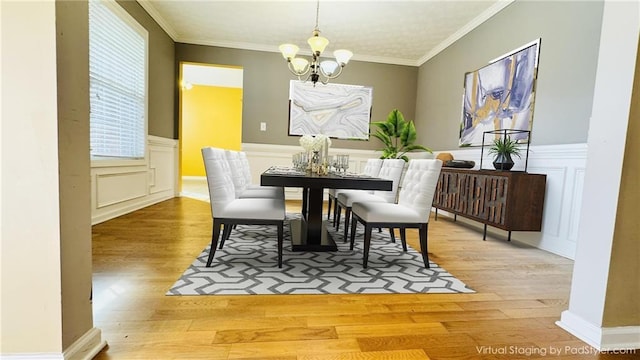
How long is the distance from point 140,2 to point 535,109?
446 centimetres

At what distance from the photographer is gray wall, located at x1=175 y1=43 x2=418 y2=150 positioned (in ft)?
16.0

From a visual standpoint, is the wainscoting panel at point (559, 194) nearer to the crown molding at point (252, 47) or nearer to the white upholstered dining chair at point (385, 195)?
the white upholstered dining chair at point (385, 195)

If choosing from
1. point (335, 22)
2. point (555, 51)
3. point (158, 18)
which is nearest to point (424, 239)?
point (555, 51)

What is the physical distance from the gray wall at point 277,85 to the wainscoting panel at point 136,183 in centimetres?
94

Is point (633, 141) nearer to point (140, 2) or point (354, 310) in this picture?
point (354, 310)

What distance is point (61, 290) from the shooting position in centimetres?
93

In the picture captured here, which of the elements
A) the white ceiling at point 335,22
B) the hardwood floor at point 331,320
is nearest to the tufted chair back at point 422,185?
the hardwood floor at point 331,320

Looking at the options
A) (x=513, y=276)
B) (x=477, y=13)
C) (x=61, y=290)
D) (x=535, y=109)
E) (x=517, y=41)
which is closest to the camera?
(x=61, y=290)

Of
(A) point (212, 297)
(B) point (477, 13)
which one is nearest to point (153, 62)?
(A) point (212, 297)

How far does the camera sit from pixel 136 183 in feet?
12.1

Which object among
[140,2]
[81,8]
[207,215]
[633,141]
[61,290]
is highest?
[140,2]

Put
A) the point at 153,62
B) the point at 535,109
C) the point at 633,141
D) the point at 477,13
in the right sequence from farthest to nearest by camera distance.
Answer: the point at 153,62 → the point at 477,13 → the point at 535,109 → the point at 633,141

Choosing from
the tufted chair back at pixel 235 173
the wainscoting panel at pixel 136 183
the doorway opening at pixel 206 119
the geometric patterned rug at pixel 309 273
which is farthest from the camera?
the doorway opening at pixel 206 119

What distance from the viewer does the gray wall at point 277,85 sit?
487 centimetres
